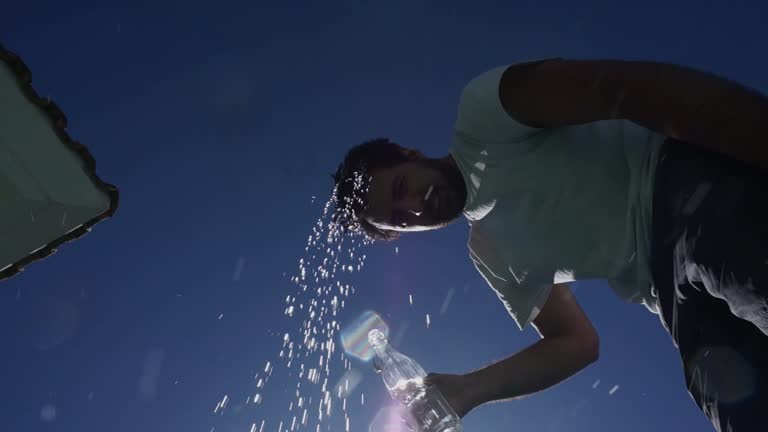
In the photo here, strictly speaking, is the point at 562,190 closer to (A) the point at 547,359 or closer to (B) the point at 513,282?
(B) the point at 513,282

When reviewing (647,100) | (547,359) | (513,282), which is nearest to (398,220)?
(513,282)

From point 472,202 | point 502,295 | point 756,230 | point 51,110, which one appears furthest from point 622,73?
point 51,110

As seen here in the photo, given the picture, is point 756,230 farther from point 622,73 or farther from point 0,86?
point 0,86

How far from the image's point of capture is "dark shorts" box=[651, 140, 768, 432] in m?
1.30

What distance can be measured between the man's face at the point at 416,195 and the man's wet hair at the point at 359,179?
0.31 ft

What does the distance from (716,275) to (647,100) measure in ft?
1.77

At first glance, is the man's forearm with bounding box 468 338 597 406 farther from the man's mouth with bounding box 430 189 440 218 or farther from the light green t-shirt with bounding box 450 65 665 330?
the man's mouth with bounding box 430 189 440 218

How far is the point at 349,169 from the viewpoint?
3416 mm

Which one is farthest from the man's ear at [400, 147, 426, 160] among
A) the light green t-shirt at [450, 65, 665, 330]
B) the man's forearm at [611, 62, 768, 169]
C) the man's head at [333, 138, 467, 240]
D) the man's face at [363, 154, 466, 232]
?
the man's forearm at [611, 62, 768, 169]

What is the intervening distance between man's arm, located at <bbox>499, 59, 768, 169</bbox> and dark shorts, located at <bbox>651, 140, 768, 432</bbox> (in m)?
0.11

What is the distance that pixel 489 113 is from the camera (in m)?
2.00

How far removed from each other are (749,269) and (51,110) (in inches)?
96.0

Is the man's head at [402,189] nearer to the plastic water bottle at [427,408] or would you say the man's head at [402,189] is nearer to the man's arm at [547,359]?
the man's arm at [547,359]

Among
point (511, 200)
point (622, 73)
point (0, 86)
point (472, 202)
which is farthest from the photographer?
point (472, 202)
